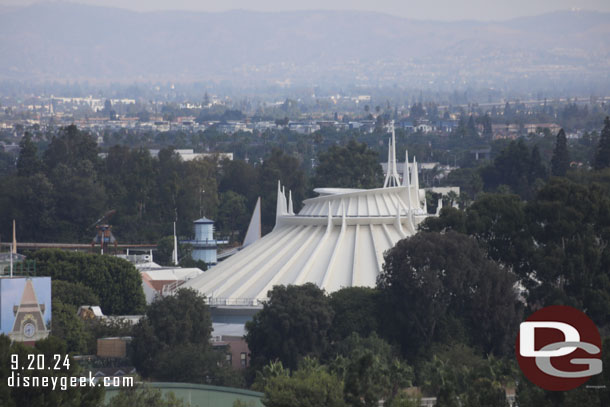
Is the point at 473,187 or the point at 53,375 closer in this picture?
the point at 53,375

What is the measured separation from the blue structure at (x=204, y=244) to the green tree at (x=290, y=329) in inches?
1858

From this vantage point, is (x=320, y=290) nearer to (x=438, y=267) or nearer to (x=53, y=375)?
(x=438, y=267)

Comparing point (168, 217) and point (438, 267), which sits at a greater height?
point (438, 267)

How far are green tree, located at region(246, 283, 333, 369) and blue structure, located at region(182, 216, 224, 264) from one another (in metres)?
47.2

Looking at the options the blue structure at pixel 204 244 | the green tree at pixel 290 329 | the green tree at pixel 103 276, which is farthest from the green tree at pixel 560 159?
the green tree at pixel 290 329

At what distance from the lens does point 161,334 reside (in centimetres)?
5891

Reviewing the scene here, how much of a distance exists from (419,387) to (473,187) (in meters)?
87.4

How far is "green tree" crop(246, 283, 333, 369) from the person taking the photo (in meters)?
57.8

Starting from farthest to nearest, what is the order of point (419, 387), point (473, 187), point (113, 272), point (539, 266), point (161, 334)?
point (473, 187)
point (113, 272)
point (539, 266)
point (161, 334)
point (419, 387)

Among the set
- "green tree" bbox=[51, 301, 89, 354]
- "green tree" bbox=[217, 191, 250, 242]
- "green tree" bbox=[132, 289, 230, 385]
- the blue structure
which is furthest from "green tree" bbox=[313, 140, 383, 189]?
"green tree" bbox=[51, 301, 89, 354]

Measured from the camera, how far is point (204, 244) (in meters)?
109

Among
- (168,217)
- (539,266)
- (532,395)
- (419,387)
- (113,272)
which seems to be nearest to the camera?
(532,395)

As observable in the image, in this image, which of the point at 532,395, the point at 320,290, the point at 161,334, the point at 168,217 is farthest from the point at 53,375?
the point at 168,217

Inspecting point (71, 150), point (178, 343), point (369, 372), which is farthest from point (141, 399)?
point (71, 150)
